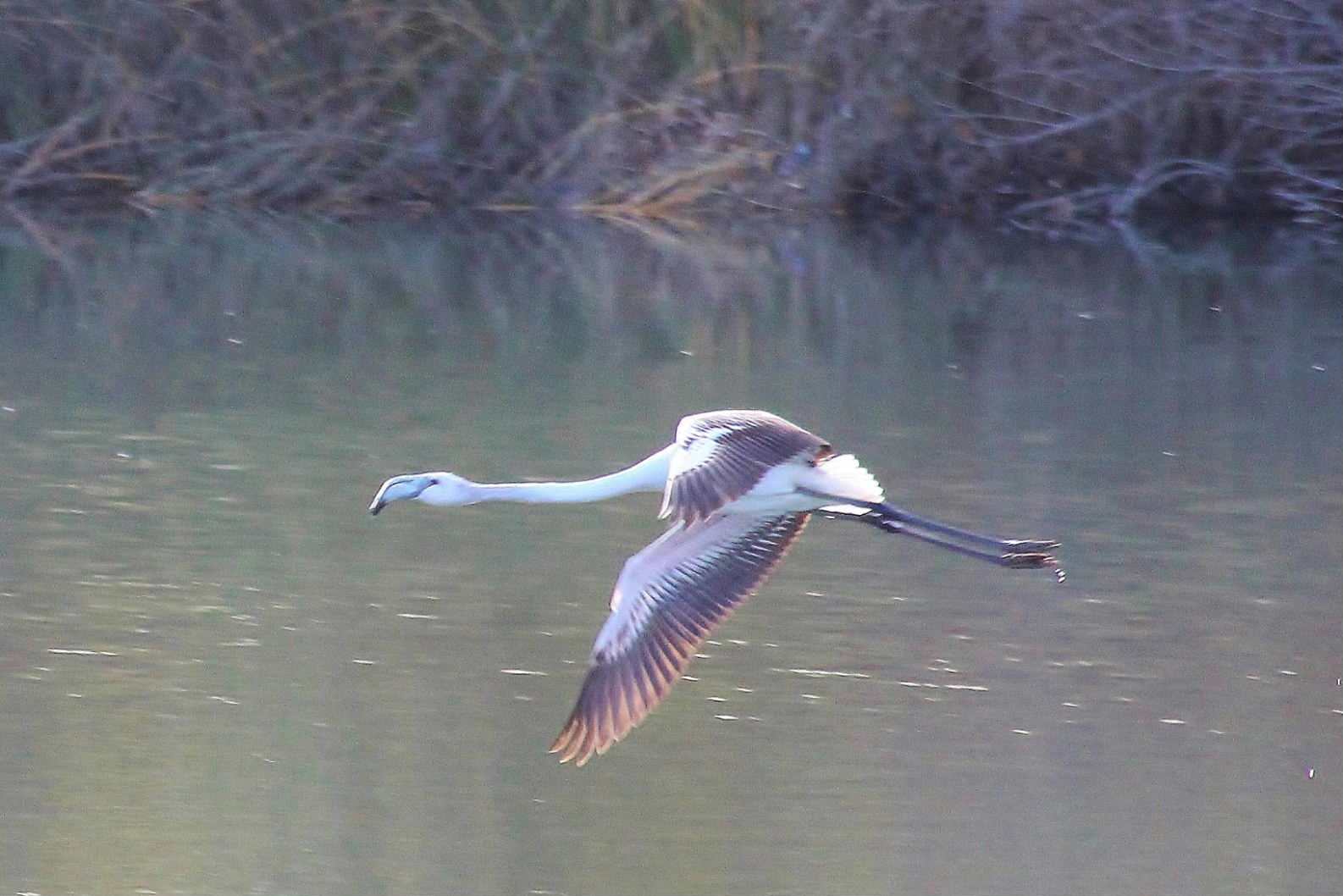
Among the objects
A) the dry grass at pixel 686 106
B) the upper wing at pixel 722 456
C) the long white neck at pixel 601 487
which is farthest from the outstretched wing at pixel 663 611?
the dry grass at pixel 686 106

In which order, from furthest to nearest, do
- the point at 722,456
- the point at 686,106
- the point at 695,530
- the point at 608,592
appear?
the point at 686,106, the point at 608,592, the point at 695,530, the point at 722,456

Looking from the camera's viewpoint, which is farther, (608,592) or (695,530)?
(608,592)

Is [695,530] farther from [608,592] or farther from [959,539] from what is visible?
[608,592]

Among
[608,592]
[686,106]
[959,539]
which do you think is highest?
[686,106]

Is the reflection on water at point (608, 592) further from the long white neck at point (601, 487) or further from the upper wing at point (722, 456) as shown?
the upper wing at point (722, 456)

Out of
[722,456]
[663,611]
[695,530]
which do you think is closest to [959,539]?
[695,530]

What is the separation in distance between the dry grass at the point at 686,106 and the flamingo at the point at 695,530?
38.6 feet

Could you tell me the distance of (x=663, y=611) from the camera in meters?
6.06

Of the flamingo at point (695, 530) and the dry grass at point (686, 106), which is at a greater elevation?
the dry grass at point (686, 106)

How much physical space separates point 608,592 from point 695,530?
4.96ft

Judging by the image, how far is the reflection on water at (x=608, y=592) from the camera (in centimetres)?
559

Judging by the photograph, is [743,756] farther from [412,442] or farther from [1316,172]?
[1316,172]

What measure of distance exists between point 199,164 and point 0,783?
14341mm

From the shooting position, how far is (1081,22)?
17922 mm
